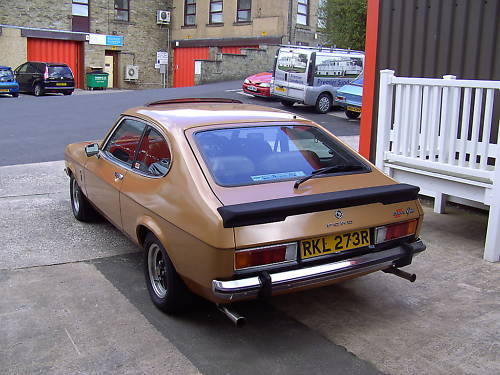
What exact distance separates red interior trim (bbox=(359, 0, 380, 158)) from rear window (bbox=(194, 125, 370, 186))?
12.0 feet

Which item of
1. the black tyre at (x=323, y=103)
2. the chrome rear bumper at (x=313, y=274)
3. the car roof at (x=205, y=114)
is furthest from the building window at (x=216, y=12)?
the chrome rear bumper at (x=313, y=274)

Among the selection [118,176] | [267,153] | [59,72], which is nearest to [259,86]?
[59,72]

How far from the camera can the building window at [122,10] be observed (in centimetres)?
3456

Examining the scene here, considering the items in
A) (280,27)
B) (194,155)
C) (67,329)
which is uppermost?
(280,27)

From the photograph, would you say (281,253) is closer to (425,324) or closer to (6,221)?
(425,324)

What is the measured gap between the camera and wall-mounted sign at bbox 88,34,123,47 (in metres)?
33.3

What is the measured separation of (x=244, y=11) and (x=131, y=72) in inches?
311

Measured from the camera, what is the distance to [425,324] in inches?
166

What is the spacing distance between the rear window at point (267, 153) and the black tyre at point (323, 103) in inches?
579

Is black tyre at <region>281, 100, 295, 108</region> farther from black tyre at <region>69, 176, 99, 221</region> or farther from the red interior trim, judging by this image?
black tyre at <region>69, 176, 99, 221</region>

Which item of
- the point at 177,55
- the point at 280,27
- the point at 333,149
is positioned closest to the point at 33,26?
the point at 177,55

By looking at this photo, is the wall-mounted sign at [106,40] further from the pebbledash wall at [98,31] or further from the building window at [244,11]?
the building window at [244,11]

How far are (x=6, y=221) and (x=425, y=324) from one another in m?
4.76

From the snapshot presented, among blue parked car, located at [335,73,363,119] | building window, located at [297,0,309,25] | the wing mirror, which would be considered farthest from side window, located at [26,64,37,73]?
the wing mirror
